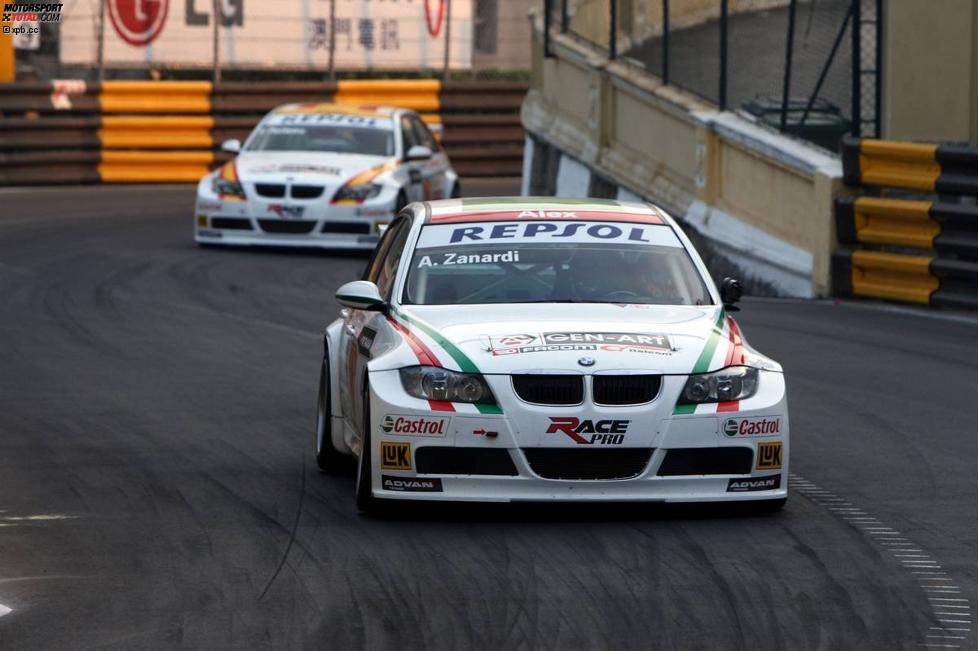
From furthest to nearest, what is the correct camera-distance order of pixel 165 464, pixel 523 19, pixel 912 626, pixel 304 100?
pixel 523 19
pixel 304 100
pixel 165 464
pixel 912 626

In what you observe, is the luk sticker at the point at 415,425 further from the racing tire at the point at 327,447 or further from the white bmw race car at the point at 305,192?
the white bmw race car at the point at 305,192

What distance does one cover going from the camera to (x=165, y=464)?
9391 mm

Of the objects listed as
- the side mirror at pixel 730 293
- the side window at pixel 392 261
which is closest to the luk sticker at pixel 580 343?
the side mirror at pixel 730 293

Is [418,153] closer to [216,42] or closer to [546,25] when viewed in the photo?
[546,25]

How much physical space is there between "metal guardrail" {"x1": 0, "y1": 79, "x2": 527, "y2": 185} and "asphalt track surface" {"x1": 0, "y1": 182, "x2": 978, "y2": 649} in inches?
623

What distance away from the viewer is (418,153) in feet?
72.4

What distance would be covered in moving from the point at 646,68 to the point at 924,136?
4.95 m

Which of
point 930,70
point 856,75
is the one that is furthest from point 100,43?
point 856,75

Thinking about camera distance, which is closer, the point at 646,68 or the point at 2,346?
the point at 2,346

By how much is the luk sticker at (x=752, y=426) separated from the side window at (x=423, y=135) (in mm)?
15699

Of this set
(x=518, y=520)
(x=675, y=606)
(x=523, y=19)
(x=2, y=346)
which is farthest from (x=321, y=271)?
(x=523, y=19)

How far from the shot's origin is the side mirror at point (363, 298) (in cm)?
867

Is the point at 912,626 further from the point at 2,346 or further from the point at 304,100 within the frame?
the point at 304,100

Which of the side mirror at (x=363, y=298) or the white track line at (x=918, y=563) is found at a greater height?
the side mirror at (x=363, y=298)
